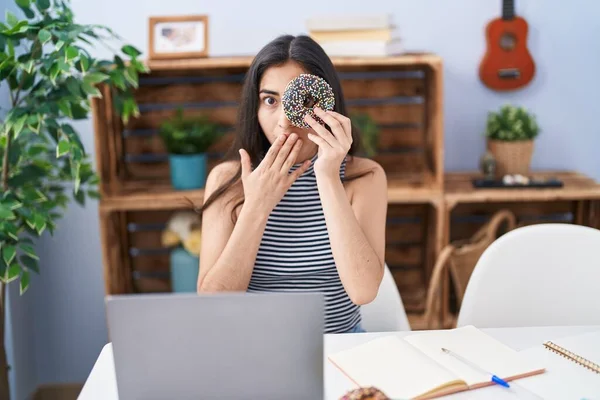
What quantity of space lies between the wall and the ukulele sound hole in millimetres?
83

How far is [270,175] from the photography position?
4.90 feet

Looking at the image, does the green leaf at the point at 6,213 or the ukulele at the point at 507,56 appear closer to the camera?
the green leaf at the point at 6,213

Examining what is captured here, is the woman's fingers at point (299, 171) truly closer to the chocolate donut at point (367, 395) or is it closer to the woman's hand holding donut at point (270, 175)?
the woman's hand holding donut at point (270, 175)

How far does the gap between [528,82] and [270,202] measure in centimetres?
148

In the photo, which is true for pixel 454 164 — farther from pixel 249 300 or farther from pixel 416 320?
pixel 249 300

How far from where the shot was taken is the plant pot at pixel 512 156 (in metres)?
2.47

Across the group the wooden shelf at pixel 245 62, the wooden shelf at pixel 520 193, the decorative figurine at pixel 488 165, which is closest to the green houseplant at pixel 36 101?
the wooden shelf at pixel 245 62

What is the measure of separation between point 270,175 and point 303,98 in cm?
18

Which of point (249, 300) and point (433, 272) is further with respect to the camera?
point (433, 272)

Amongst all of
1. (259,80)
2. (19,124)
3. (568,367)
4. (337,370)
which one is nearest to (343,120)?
(259,80)

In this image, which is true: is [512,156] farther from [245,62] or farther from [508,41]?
[245,62]

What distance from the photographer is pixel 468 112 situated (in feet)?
8.66

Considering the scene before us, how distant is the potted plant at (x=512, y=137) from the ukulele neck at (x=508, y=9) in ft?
1.06

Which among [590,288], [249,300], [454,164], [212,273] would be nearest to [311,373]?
[249,300]
